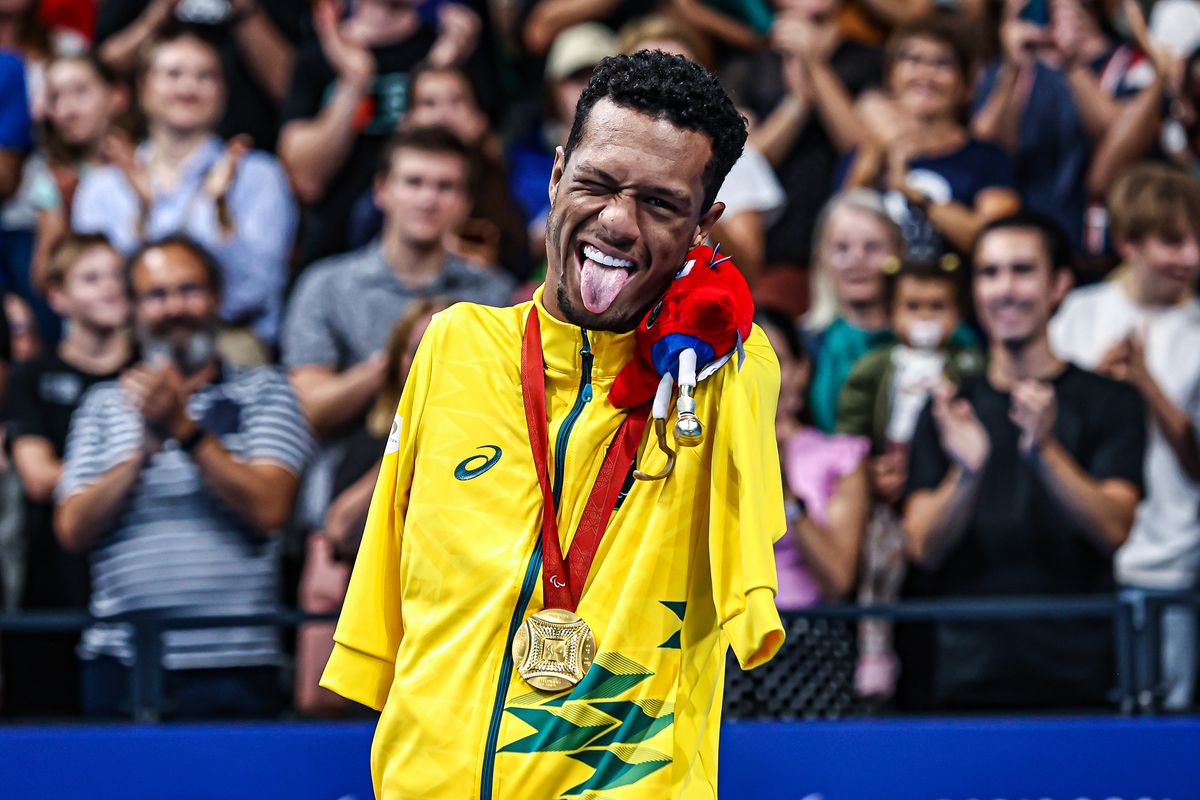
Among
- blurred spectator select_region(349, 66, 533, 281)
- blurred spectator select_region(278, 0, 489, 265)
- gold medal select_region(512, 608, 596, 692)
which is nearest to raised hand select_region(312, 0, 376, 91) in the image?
blurred spectator select_region(278, 0, 489, 265)

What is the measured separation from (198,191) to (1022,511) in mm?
3352

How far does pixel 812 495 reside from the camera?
559 centimetres

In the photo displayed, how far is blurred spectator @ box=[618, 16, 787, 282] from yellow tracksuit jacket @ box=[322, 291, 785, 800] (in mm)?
3415

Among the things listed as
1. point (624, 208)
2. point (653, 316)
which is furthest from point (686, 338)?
point (624, 208)

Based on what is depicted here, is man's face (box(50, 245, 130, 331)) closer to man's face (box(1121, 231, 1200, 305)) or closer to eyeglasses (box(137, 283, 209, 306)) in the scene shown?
eyeglasses (box(137, 283, 209, 306))

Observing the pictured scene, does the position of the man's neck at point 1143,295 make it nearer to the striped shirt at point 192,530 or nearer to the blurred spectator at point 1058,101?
the blurred spectator at point 1058,101

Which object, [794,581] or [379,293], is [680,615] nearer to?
[794,581]

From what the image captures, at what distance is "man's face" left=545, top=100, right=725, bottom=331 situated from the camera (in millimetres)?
2553

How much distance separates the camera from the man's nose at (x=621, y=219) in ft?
8.32

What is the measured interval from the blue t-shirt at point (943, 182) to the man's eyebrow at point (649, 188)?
3758 millimetres

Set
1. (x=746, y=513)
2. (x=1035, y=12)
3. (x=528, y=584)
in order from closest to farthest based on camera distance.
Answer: (x=746, y=513), (x=528, y=584), (x=1035, y=12)

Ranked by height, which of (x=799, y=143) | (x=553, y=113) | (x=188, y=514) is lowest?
(x=188, y=514)

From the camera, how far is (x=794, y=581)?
5.46m

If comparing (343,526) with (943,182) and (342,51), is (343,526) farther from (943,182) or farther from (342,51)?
(943,182)
